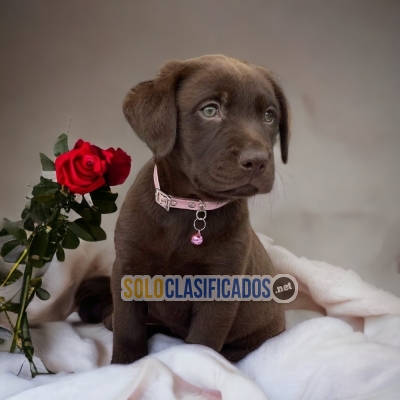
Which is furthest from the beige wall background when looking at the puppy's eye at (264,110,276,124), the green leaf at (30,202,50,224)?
the green leaf at (30,202,50,224)

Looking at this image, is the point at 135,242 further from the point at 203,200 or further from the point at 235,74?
the point at 235,74

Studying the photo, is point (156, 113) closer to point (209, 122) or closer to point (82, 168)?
point (209, 122)

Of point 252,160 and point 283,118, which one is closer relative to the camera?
point 252,160

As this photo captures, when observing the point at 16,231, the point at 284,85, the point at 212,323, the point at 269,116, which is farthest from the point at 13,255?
the point at 284,85

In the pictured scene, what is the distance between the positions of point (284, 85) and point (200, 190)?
110cm

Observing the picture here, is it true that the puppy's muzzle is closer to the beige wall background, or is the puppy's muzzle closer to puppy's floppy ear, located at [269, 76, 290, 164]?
puppy's floppy ear, located at [269, 76, 290, 164]

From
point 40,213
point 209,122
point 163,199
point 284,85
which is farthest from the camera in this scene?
point 284,85

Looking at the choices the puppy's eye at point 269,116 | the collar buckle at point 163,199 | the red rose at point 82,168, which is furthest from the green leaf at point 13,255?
the puppy's eye at point 269,116

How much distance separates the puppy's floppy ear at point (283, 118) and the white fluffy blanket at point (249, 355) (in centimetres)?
57

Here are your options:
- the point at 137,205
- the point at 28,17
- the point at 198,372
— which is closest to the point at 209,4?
the point at 28,17

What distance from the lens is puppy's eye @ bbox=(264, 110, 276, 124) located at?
1417mm

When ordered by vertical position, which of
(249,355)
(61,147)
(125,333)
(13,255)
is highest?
(61,147)

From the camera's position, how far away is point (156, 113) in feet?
4.26

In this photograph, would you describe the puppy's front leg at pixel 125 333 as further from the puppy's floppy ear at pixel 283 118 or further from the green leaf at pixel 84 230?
the puppy's floppy ear at pixel 283 118
